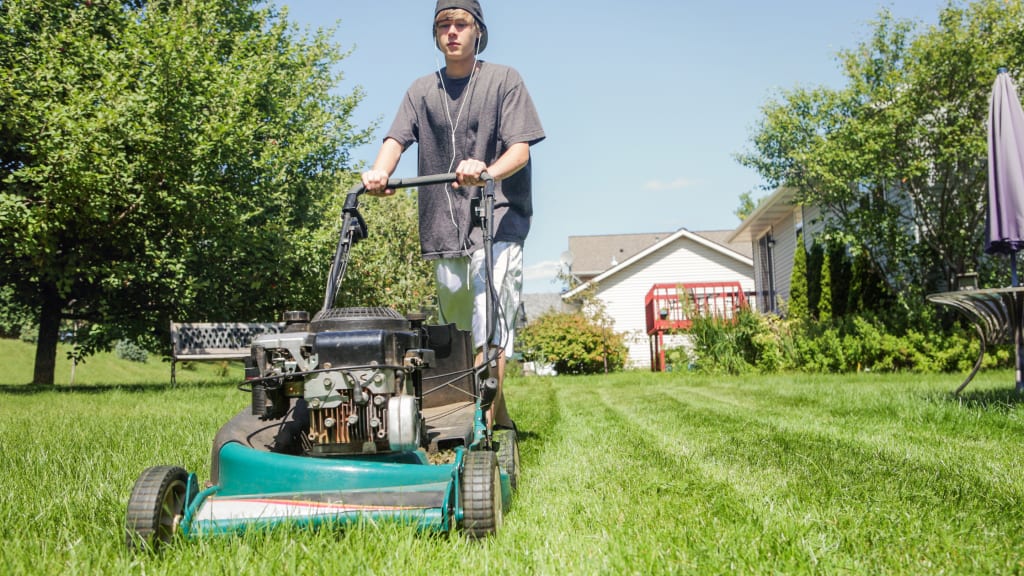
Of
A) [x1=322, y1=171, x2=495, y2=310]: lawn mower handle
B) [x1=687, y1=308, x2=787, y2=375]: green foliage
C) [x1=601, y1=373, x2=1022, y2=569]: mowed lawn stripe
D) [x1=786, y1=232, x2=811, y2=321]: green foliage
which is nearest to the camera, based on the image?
[x1=601, y1=373, x2=1022, y2=569]: mowed lawn stripe

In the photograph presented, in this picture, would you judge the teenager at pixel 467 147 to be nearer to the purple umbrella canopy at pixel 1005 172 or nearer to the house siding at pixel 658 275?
the purple umbrella canopy at pixel 1005 172

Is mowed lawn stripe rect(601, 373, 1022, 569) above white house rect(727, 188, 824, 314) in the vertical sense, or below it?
below

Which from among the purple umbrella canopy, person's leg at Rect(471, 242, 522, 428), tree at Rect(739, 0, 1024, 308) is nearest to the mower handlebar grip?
person's leg at Rect(471, 242, 522, 428)

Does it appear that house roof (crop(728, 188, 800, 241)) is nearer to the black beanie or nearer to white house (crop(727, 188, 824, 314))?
white house (crop(727, 188, 824, 314))

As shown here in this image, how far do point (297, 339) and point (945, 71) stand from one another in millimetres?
12247

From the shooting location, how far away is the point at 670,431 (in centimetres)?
543

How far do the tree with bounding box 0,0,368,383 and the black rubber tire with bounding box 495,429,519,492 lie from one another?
31.3 feet

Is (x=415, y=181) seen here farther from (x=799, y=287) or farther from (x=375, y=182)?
(x=799, y=287)

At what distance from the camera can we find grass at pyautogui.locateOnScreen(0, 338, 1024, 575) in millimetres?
2115

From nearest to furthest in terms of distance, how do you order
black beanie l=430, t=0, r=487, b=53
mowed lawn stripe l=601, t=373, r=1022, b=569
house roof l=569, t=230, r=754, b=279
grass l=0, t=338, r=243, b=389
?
mowed lawn stripe l=601, t=373, r=1022, b=569 → black beanie l=430, t=0, r=487, b=53 → grass l=0, t=338, r=243, b=389 → house roof l=569, t=230, r=754, b=279

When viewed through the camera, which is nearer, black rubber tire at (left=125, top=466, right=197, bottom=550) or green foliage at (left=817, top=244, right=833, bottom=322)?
black rubber tire at (left=125, top=466, right=197, bottom=550)

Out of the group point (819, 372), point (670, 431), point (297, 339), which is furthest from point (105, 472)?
point (819, 372)

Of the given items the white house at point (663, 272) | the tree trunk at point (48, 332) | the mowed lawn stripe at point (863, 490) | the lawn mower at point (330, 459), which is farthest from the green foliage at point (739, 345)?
the white house at point (663, 272)

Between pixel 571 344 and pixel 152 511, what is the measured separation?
19.5 m
